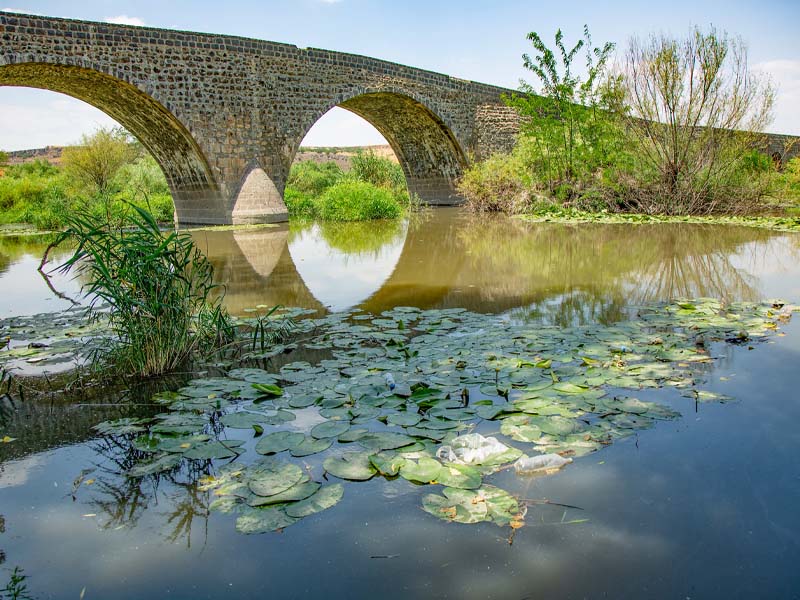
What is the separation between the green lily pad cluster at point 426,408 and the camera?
7.16 ft

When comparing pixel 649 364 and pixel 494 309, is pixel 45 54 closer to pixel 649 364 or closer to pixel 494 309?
pixel 494 309

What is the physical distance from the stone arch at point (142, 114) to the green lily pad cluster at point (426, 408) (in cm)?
1046

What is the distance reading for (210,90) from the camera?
1365 cm

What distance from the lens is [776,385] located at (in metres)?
3.04

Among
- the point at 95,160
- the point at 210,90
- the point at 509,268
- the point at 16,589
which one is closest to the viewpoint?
the point at 16,589

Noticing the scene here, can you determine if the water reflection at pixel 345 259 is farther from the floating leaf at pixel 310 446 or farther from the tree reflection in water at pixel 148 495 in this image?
the tree reflection in water at pixel 148 495

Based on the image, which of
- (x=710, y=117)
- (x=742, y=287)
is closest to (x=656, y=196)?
(x=710, y=117)

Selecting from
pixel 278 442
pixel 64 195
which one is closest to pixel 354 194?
pixel 64 195

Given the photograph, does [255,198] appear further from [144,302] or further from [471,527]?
[471,527]

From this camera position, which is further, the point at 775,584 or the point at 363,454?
the point at 363,454

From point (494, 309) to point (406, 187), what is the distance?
2102cm

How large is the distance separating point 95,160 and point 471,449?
2742cm

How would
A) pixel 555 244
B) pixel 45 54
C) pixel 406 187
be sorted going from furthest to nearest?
pixel 406 187 → pixel 45 54 → pixel 555 244

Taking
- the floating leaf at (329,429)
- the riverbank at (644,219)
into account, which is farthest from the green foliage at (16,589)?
the riverbank at (644,219)
